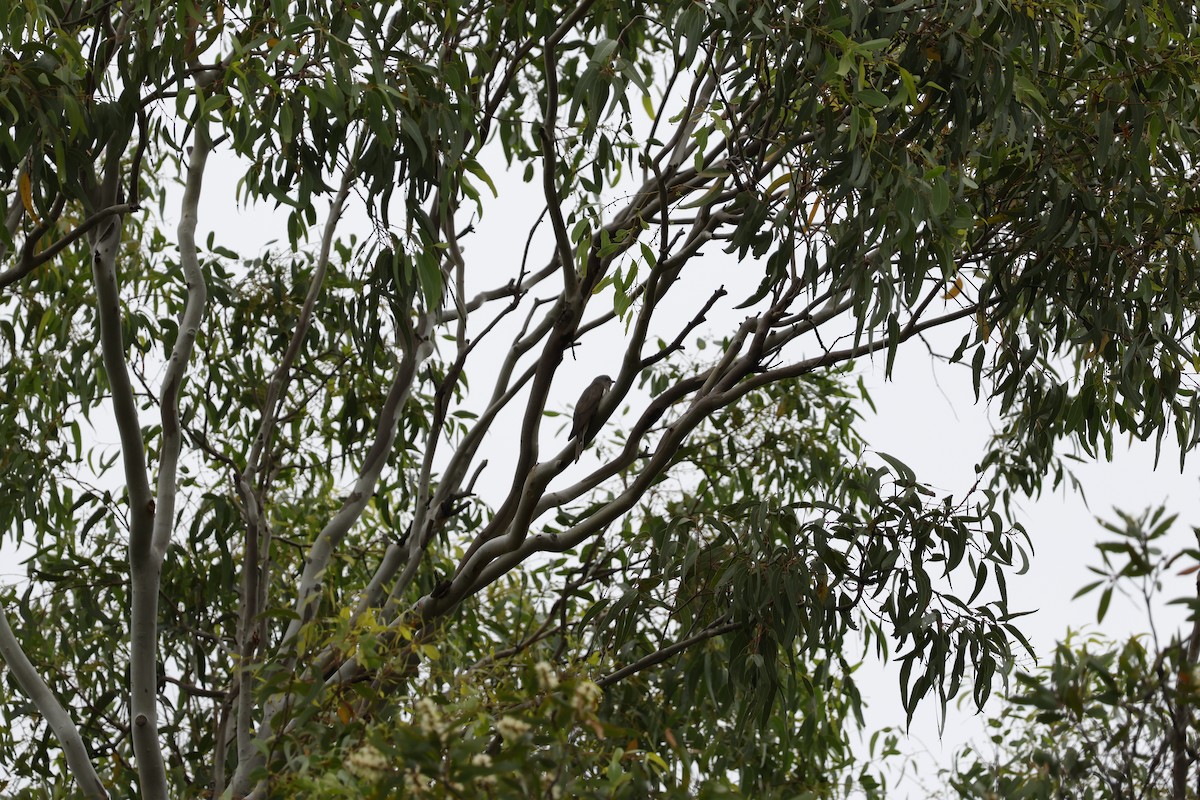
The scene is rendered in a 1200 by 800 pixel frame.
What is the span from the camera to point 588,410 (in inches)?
111

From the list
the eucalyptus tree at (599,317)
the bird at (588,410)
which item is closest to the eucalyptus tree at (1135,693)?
the eucalyptus tree at (599,317)

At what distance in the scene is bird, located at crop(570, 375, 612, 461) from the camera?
2.69m

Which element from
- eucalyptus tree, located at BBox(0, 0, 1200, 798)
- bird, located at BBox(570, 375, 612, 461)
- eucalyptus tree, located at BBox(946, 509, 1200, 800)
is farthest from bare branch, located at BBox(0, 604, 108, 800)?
eucalyptus tree, located at BBox(946, 509, 1200, 800)

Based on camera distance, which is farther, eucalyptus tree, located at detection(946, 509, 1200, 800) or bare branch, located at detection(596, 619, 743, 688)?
bare branch, located at detection(596, 619, 743, 688)

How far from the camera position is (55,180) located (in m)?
2.52

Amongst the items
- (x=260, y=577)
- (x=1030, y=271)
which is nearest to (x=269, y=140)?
(x=260, y=577)

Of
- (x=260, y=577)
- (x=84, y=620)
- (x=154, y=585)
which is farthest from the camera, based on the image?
(x=84, y=620)

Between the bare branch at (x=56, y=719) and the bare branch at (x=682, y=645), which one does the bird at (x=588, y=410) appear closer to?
the bare branch at (x=682, y=645)

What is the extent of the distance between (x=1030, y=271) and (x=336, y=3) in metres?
1.42

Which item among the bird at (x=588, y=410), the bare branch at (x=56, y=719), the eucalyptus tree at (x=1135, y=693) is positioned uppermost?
the bird at (x=588, y=410)

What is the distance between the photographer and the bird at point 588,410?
2.69 meters

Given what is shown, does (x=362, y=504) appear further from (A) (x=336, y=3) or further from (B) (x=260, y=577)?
(A) (x=336, y=3)

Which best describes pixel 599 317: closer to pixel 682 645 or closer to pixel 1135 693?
pixel 682 645

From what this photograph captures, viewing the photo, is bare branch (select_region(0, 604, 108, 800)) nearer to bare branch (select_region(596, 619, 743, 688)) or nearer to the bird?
bare branch (select_region(596, 619, 743, 688))
